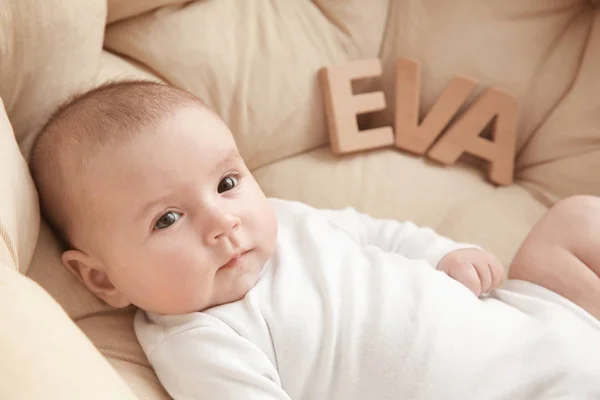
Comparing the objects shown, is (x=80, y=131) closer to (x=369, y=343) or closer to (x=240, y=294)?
(x=240, y=294)

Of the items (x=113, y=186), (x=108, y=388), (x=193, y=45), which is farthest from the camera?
(x=193, y=45)

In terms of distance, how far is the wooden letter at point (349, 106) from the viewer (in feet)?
3.96

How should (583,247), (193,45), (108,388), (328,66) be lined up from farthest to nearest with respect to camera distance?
(328,66), (193,45), (583,247), (108,388)

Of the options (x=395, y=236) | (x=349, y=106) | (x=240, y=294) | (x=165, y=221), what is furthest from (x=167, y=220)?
(x=349, y=106)

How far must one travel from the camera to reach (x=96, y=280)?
2.84 ft

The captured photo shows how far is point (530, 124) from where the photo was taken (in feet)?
4.16

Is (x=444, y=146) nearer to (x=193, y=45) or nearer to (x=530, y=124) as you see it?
(x=530, y=124)

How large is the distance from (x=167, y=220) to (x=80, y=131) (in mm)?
155

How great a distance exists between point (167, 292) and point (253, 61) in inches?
19.8

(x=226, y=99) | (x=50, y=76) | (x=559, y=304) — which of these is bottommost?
(x=559, y=304)

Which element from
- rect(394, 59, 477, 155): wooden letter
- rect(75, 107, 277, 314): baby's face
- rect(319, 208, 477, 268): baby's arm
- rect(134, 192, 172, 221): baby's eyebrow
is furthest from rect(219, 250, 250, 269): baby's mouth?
rect(394, 59, 477, 155): wooden letter

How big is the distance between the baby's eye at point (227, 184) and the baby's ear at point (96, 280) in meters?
0.18

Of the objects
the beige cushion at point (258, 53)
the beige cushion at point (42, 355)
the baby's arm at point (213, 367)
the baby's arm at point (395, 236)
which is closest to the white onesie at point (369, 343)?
the baby's arm at point (213, 367)

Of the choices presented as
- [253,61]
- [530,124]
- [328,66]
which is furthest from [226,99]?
[530,124]
